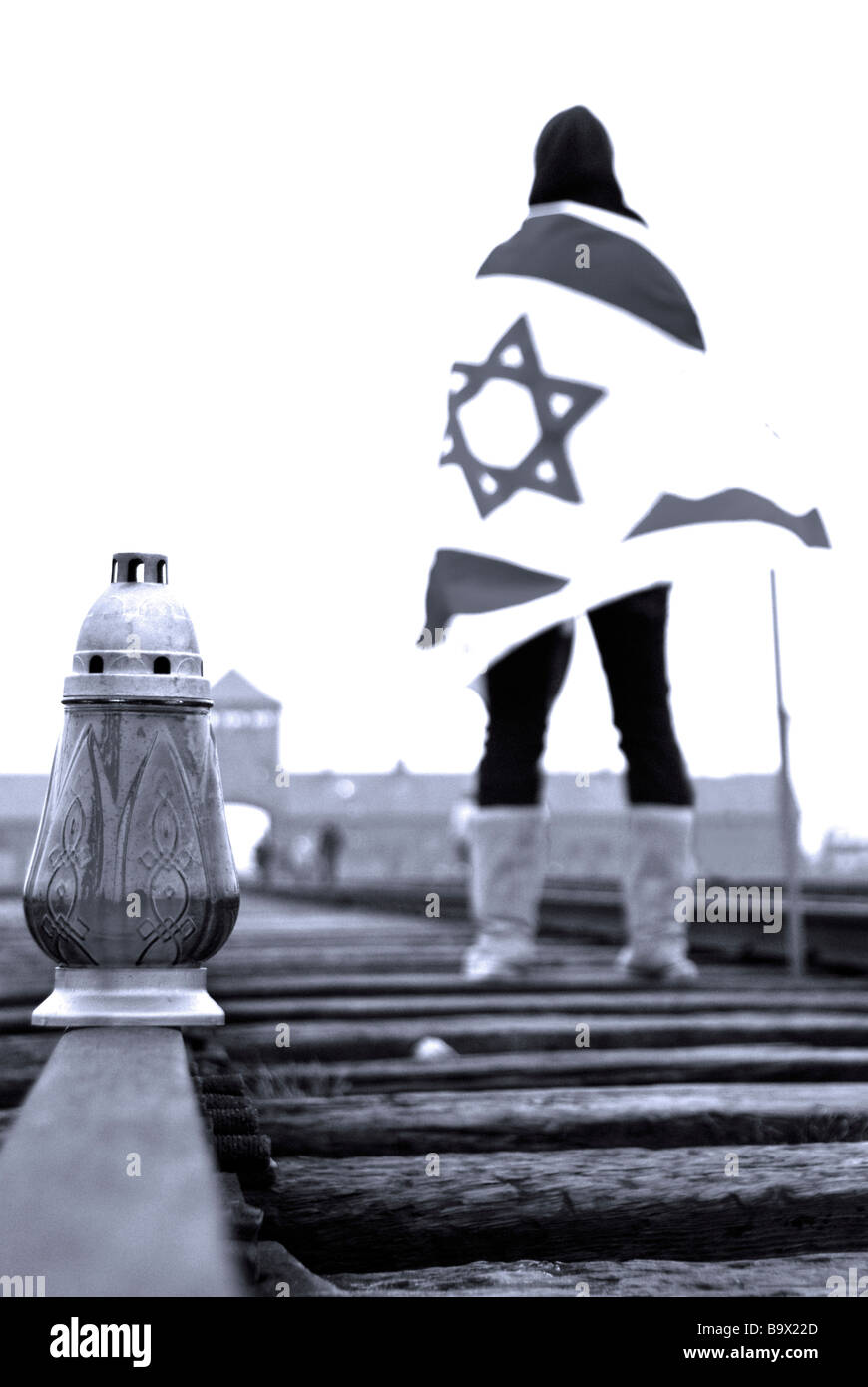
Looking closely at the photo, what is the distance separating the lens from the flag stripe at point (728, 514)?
3000 mm

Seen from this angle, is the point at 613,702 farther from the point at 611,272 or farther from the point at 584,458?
the point at 611,272

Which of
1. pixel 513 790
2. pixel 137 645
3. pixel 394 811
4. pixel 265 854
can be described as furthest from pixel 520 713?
pixel 394 811

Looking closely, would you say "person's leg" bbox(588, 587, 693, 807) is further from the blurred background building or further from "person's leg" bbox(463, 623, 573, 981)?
the blurred background building

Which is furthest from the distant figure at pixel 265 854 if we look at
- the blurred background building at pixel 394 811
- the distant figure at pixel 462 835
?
the blurred background building at pixel 394 811

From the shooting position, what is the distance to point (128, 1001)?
4.89 ft

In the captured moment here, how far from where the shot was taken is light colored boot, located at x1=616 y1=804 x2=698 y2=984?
3328 mm

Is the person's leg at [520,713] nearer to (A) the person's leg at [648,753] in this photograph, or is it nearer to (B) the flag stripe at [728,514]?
(A) the person's leg at [648,753]

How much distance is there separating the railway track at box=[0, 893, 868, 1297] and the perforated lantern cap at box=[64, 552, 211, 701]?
40 cm

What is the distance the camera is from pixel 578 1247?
4.47 ft

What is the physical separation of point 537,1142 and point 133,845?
56 cm

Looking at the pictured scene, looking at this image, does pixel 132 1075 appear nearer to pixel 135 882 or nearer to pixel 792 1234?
pixel 135 882

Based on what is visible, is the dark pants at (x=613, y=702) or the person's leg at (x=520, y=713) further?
the person's leg at (x=520, y=713)

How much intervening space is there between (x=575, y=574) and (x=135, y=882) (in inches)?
74.3
